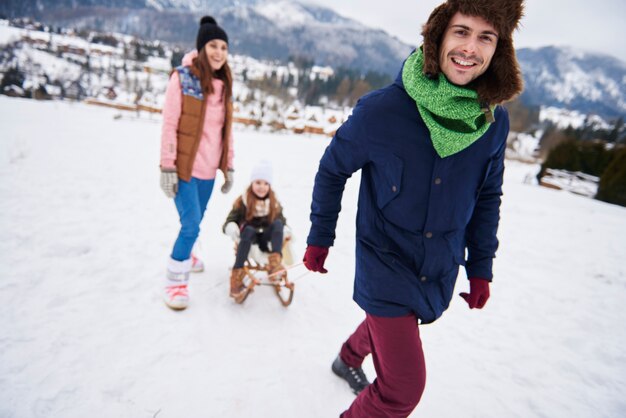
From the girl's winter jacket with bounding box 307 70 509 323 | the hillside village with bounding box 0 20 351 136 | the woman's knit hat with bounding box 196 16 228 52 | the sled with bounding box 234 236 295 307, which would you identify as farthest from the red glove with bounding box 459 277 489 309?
the hillside village with bounding box 0 20 351 136

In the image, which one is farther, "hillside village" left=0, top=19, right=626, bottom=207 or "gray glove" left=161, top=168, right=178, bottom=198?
"hillside village" left=0, top=19, right=626, bottom=207

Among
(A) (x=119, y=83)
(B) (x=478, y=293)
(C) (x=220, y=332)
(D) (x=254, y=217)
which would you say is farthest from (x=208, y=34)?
(A) (x=119, y=83)

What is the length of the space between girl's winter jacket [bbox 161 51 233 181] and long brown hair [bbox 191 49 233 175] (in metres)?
0.04

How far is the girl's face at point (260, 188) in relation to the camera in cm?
337

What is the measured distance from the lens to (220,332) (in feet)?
9.20

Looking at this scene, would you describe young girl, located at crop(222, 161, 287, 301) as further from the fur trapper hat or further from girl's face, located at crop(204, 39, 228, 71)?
the fur trapper hat

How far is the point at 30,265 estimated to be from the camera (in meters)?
3.21

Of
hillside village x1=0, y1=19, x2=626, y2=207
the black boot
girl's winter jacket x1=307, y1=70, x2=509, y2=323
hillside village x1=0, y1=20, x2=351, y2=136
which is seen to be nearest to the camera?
girl's winter jacket x1=307, y1=70, x2=509, y2=323

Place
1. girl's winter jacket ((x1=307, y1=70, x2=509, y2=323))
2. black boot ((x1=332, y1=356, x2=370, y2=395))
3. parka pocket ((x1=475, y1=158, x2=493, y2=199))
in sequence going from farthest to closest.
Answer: black boot ((x1=332, y1=356, x2=370, y2=395))
parka pocket ((x1=475, y1=158, x2=493, y2=199))
girl's winter jacket ((x1=307, y1=70, x2=509, y2=323))

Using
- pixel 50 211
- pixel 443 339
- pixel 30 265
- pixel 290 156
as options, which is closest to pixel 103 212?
pixel 50 211

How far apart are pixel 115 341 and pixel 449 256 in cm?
257

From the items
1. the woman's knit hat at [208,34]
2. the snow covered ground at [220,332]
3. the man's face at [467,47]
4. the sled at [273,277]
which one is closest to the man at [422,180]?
the man's face at [467,47]

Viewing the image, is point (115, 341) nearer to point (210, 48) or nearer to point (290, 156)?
point (210, 48)

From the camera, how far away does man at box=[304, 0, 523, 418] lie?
1.37m
